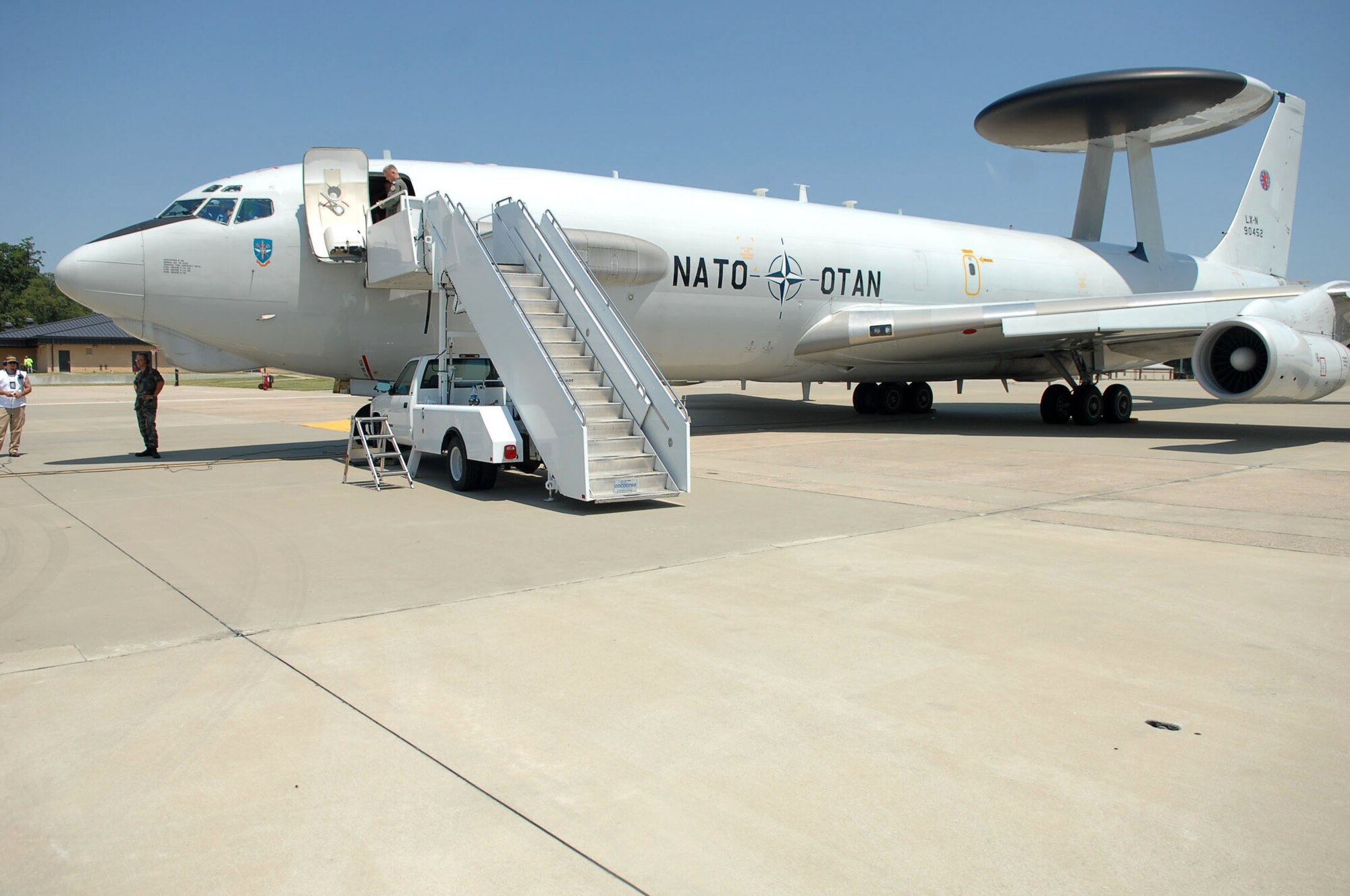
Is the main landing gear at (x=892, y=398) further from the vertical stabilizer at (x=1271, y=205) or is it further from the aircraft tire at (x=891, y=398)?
the vertical stabilizer at (x=1271, y=205)

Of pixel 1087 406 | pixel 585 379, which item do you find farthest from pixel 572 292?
pixel 1087 406

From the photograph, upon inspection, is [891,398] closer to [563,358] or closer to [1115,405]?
[1115,405]

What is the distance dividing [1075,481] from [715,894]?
30.6ft

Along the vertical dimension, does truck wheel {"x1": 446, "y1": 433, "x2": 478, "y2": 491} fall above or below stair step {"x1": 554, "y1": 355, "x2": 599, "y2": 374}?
below

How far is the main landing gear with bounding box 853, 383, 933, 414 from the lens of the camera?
2183 centimetres

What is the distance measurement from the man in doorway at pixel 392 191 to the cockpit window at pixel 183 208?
2.20m

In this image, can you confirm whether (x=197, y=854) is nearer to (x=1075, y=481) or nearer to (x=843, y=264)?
(x=1075, y=481)

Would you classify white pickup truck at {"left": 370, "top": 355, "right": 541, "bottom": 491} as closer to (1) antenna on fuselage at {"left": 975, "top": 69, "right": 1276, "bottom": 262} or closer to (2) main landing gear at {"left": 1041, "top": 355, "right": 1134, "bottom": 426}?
(2) main landing gear at {"left": 1041, "top": 355, "right": 1134, "bottom": 426}

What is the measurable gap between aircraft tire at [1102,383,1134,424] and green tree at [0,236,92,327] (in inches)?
4178

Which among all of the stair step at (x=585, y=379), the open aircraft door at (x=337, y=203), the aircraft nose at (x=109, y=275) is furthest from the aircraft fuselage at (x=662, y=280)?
the stair step at (x=585, y=379)

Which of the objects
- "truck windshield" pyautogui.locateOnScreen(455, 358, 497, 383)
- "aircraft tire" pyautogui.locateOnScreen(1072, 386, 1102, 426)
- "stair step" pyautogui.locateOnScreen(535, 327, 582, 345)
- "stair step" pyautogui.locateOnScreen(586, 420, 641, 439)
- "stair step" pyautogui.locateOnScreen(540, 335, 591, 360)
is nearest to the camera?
"stair step" pyautogui.locateOnScreen(586, 420, 641, 439)

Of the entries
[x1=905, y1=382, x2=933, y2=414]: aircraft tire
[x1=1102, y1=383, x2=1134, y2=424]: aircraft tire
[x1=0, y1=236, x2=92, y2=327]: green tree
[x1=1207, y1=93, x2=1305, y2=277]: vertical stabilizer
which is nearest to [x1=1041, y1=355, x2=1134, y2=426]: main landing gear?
[x1=1102, y1=383, x2=1134, y2=424]: aircraft tire

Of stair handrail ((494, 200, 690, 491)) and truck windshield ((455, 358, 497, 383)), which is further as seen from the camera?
truck windshield ((455, 358, 497, 383))

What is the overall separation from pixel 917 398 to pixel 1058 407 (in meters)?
3.45
